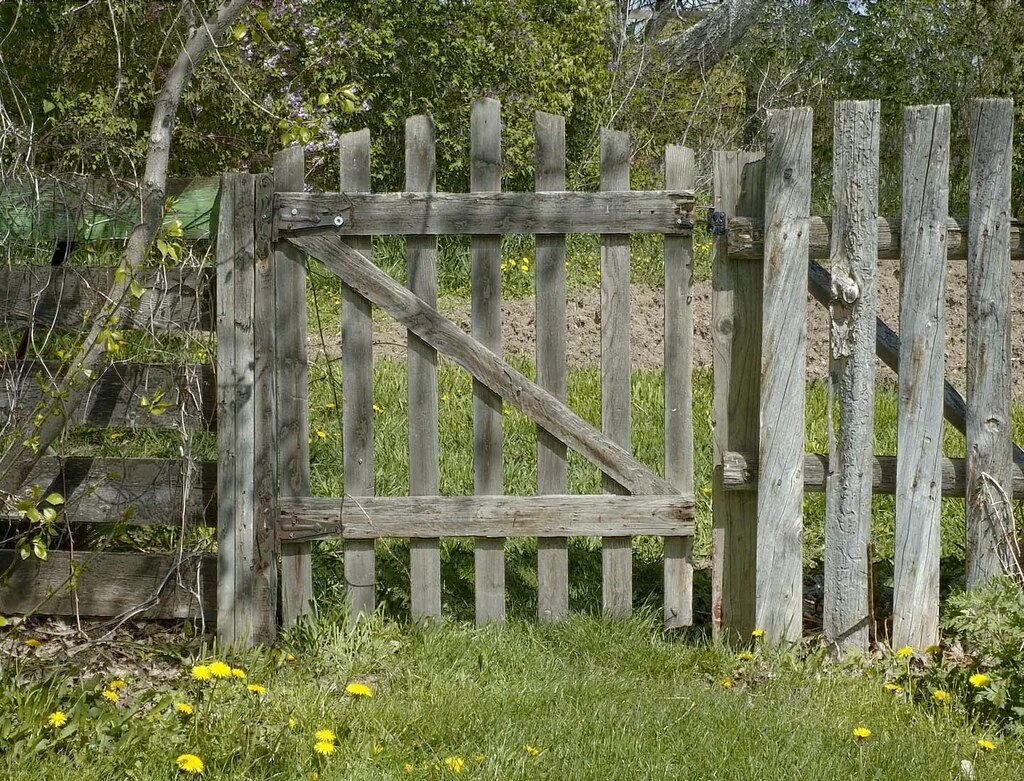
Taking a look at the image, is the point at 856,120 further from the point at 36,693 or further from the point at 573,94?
the point at 573,94

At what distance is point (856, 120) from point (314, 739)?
2468 mm

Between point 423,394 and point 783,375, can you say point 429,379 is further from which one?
point 783,375

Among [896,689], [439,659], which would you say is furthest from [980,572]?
[439,659]

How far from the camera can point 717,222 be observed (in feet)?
12.4

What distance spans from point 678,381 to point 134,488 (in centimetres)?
189

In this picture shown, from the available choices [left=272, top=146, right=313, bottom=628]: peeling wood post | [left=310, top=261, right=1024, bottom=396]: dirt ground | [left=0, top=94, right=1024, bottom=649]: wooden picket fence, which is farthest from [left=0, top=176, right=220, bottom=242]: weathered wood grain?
[left=310, top=261, right=1024, bottom=396]: dirt ground

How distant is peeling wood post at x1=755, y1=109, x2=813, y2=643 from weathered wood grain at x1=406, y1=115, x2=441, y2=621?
1092 millimetres

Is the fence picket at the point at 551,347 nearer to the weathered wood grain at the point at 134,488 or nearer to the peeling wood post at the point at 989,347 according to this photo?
the weathered wood grain at the point at 134,488

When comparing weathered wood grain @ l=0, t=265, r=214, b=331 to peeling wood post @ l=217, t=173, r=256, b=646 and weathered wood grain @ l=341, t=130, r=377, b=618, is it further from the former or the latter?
weathered wood grain @ l=341, t=130, r=377, b=618

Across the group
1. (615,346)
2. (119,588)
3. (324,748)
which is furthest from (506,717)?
(119,588)

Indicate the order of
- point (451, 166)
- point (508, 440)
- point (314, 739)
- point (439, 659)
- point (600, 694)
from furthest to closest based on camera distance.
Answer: point (451, 166)
point (508, 440)
point (439, 659)
point (600, 694)
point (314, 739)

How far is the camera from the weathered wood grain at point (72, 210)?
3.89 metres

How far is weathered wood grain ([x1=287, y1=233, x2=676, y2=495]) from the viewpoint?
12.7ft

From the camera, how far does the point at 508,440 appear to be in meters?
5.98
